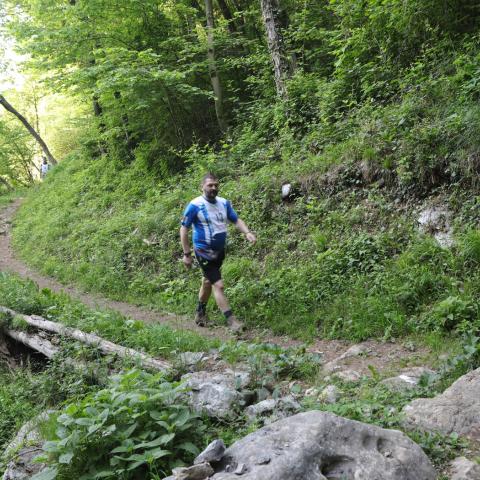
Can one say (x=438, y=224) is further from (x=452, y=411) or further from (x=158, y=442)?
(x=158, y=442)

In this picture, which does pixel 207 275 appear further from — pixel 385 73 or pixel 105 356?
pixel 385 73

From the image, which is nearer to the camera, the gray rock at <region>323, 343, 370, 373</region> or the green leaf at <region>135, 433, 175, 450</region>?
the green leaf at <region>135, 433, 175, 450</region>

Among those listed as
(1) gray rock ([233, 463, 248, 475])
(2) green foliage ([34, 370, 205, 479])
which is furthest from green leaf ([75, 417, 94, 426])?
(1) gray rock ([233, 463, 248, 475])

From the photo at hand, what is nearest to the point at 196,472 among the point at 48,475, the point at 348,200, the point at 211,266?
the point at 48,475

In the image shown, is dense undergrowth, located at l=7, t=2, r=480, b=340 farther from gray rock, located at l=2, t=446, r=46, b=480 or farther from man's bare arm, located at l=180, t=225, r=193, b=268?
gray rock, located at l=2, t=446, r=46, b=480

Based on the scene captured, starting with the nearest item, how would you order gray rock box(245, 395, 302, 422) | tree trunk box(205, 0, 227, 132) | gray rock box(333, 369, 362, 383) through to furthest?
1. gray rock box(245, 395, 302, 422)
2. gray rock box(333, 369, 362, 383)
3. tree trunk box(205, 0, 227, 132)

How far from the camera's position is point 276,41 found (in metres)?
12.4

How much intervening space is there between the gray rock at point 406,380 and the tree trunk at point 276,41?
363 inches

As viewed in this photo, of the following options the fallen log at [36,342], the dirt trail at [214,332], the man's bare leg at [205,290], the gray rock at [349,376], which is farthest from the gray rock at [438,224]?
the fallen log at [36,342]

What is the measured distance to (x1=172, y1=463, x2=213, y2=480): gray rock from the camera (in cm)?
291

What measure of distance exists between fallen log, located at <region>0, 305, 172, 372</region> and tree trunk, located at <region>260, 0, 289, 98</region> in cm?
824

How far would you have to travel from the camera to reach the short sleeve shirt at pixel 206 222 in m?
7.29

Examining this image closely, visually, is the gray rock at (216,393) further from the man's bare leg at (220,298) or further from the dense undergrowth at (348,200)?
the man's bare leg at (220,298)

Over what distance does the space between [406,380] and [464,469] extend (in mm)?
1587
